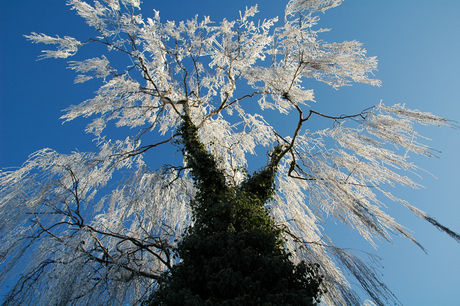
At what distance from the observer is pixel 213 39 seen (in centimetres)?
502

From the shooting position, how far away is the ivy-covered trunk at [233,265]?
2256mm

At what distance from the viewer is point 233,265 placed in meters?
2.56

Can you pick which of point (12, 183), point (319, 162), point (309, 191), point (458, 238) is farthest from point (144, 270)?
point (458, 238)

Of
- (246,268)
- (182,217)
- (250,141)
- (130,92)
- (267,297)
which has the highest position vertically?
(130,92)

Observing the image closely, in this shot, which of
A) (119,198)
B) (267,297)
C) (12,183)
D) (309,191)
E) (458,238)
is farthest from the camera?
(119,198)

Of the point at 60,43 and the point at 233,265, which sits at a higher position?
the point at 60,43

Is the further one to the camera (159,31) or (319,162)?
(159,31)

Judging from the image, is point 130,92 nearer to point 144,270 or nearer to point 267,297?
point 144,270

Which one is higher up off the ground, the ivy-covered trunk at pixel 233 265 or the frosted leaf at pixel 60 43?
the frosted leaf at pixel 60 43

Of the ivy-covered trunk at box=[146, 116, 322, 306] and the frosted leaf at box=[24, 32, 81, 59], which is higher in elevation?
the frosted leaf at box=[24, 32, 81, 59]

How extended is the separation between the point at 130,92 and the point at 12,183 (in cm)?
240

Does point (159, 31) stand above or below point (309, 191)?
above

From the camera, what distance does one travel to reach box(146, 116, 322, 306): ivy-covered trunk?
226cm

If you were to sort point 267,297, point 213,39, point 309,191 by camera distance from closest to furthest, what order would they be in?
1. point 267,297
2. point 309,191
3. point 213,39
